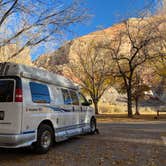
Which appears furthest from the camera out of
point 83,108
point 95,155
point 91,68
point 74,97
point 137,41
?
point 91,68

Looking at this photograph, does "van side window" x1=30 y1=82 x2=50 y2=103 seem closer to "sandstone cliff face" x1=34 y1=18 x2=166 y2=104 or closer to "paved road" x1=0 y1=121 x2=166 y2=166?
"paved road" x1=0 y1=121 x2=166 y2=166

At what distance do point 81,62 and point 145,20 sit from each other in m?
13.1

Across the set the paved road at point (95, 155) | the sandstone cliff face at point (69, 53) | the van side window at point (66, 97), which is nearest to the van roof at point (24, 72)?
the van side window at point (66, 97)

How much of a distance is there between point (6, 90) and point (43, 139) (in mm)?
1846

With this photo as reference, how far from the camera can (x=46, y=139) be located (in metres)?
8.98

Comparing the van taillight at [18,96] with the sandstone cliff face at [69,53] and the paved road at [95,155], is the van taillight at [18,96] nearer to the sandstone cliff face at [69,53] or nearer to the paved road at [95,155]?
the paved road at [95,155]

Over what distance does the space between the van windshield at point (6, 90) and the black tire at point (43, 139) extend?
137cm

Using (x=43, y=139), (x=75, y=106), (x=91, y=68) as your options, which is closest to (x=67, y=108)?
(x=75, y=106)

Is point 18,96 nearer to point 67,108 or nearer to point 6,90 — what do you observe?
point 6,90

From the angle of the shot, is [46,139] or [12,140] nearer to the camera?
[12,140]

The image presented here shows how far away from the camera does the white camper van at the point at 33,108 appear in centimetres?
780

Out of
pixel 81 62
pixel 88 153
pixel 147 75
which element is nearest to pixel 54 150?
pixel 88 153

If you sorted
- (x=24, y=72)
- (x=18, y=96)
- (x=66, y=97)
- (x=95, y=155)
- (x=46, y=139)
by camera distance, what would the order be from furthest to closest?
(x=66, y=97)
(x=46, y=139)
(x=95, y=155)
(x=24, y=72)
(x=18, y=96)

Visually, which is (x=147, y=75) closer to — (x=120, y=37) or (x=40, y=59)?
(x=120, y=37)
